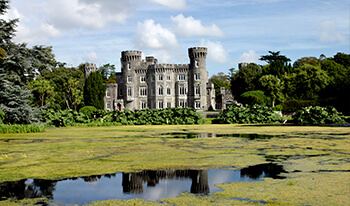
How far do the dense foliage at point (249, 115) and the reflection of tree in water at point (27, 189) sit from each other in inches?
899

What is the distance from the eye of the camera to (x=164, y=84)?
79938mm

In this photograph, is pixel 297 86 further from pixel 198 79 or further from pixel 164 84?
pixel 164 84

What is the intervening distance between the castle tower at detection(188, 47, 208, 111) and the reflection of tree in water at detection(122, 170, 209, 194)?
70237 millimetres

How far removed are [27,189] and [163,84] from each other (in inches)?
2895

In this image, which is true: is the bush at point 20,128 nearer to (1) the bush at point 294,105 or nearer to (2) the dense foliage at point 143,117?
(2) the dense foliage at point 143,117

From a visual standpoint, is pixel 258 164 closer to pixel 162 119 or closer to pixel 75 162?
pixel 75 162

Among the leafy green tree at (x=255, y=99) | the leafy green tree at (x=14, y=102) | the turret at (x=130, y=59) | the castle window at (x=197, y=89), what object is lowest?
the leafy green tree at (x=14, y=102)

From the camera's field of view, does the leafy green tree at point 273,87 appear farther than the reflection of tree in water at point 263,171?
Yes

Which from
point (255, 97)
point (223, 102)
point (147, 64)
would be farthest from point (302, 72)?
point (147, 64)

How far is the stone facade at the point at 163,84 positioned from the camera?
260 ft

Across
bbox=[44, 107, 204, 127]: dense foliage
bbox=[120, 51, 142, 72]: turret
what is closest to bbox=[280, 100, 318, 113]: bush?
bbox=[44, 107, 204, 127]: dense foliage

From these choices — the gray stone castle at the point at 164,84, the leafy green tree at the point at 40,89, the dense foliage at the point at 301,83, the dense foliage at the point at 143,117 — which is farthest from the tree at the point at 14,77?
the gray stone castle at the point at 164,84

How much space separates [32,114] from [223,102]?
64484 mm

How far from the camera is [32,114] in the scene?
2280cm
